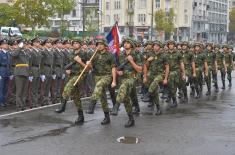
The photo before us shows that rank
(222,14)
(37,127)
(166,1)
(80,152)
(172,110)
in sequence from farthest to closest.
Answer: (222,14) < (166,1) < (172,110) < (37,127) < (80,152)

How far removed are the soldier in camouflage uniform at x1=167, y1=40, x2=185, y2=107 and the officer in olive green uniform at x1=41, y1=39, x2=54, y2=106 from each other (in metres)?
3.39

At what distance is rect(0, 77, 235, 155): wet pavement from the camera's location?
29.8ft

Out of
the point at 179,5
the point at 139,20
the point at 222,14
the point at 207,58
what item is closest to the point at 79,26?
the point at 139,20

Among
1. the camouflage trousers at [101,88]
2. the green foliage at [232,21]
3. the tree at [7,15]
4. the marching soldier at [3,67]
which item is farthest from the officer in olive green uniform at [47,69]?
the green foliage at [232,21]

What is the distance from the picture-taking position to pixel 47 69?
15.3 m

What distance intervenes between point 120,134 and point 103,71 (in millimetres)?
1763

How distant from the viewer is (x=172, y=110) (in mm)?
14734

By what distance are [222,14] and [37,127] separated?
131 metres

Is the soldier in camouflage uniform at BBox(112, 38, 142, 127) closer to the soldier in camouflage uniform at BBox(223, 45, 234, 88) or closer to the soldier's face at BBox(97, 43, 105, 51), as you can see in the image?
the soldier's face at BBox(97, 43, 105, 51)

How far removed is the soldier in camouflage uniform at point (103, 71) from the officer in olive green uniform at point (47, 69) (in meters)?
3.51

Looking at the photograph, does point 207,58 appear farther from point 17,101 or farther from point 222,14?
point 222,14

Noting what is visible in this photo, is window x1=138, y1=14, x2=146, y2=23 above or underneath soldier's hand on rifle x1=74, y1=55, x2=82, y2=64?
above

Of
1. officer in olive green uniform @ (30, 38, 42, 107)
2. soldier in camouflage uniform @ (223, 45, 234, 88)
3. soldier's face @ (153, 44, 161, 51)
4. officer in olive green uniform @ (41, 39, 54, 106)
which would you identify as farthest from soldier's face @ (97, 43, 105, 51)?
soldier in camouflage uniform @ (223, 45, 234, 88)

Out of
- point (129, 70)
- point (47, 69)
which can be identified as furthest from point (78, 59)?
point (47, 69)
